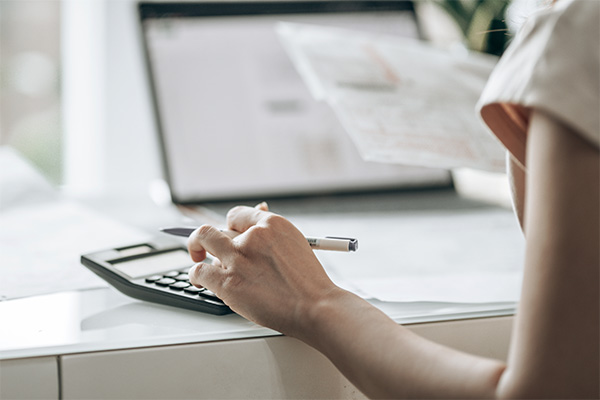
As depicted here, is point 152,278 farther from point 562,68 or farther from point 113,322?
point 562,68

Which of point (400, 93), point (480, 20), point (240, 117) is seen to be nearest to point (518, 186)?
point (400, 93)

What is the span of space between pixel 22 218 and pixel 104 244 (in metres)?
0.19

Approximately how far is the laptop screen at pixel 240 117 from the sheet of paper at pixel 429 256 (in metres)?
0.14

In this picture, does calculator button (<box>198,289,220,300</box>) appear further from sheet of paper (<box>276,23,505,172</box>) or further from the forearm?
sheet of paper (<box>276,23,505,172</box>)

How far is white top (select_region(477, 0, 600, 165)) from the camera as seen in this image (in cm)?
31

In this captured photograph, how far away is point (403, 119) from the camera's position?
863 millimetres

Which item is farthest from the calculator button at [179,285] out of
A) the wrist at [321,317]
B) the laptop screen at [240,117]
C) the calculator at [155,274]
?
the laptop screen at [240,117]

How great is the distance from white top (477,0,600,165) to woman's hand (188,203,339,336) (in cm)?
19

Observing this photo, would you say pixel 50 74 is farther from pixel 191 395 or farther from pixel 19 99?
pixel 191 395

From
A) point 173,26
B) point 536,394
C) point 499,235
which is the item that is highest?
point 173,26

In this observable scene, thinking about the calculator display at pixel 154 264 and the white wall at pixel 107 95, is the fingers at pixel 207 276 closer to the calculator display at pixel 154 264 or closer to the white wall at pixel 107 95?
the calculator display at pixel 154 264

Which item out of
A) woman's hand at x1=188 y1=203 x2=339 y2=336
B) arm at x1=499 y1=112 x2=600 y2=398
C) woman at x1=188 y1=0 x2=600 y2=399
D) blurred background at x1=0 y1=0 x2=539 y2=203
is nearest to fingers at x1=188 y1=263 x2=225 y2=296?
woman's hand at x1=188 y1=203 x2=339 y2=336

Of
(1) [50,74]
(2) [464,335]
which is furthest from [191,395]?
(1) [50,74]

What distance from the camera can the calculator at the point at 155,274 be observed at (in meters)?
0.49
